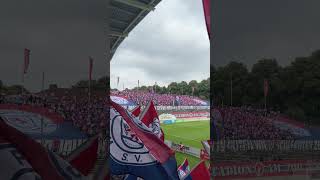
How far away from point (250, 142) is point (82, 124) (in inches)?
66.8

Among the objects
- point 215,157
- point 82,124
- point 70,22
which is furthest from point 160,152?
point 70,22

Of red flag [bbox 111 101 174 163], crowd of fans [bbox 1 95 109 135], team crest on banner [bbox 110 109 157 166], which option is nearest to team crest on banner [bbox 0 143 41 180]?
crowd of fans [bbox 1 95 109 135]

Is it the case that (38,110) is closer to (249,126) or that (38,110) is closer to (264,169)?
(249,126)

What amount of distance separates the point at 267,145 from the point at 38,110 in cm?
219

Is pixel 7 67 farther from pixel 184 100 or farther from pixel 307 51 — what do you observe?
pixel 184 100

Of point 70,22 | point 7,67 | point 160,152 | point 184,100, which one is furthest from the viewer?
point 184,100

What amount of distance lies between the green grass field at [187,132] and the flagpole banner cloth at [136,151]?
18.4 metres

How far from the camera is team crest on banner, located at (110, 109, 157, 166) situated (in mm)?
4539

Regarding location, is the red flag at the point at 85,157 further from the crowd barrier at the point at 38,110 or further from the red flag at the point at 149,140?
the red flag at the point at 149,140

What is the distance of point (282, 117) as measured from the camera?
3.84 metres

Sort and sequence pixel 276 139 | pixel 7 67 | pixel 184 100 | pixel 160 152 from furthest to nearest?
pixel 184 100 → pixel 160 152 → pixel 276 139 → pixel 7 67

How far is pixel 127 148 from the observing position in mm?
4645

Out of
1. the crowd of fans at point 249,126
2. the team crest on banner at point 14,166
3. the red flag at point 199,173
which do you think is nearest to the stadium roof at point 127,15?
the red flag at point 199,173

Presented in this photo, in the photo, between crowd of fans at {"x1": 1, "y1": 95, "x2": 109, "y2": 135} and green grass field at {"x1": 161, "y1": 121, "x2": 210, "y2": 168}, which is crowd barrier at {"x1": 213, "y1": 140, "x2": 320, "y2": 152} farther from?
green grass field at {"x1": 161, "y1": 121, "x2": 210, "y2": 168}
